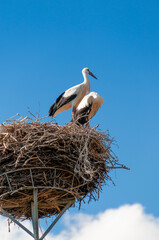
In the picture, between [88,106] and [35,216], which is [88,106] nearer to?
[88,106]

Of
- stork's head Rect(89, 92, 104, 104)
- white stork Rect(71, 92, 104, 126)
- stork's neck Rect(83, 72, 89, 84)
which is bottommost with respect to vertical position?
white stork Rect(71, 92, 104, 126)

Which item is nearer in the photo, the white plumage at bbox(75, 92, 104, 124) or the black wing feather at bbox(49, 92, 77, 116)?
the black wing feather at bbox(49, 92, 77, 116)

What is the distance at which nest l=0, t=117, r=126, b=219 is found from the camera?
22.4ft

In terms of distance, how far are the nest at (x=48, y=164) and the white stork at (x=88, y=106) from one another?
327 centimetres

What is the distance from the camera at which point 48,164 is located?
6953 mm

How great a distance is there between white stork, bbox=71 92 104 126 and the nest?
3270 mm

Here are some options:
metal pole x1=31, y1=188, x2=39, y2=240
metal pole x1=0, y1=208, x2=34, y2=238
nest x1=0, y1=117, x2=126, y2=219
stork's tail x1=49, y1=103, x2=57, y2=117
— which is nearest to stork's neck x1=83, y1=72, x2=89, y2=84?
stork's tail x1=49, y1=103, x2=57, y2=117

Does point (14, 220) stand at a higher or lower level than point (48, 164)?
lower

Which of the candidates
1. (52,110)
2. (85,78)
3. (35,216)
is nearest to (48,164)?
(35,216)

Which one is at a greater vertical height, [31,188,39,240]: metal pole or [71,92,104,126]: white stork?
[71,92,104,126]: white stork

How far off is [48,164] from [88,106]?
407 centimetres

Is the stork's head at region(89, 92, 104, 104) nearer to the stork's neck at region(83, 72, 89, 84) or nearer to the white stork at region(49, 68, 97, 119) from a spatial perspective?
the white stork at region(49, 68, 97, 119)

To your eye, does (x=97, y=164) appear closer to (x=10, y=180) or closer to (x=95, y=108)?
(x=10, y=180)

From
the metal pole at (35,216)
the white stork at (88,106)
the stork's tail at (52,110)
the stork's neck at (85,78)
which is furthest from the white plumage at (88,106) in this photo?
the metal pole at (35,216)
